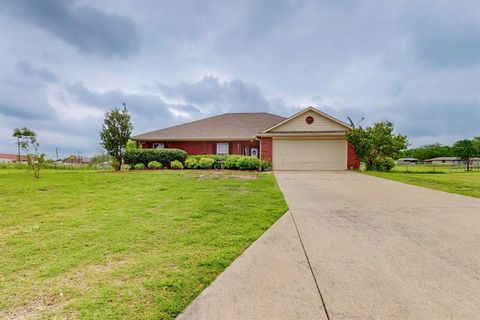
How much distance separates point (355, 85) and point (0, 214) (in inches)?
932

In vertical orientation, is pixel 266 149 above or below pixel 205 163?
above

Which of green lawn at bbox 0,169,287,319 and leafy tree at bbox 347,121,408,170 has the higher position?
leafy tree at bbox 347,121,408,170

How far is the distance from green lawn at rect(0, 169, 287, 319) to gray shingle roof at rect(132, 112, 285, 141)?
1404cm

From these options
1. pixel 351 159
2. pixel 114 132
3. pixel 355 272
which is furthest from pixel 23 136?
pixel 351 159

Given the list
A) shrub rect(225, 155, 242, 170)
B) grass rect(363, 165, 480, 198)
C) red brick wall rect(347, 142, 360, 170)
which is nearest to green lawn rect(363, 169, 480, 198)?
grass rect(363, 165, 480, 198)

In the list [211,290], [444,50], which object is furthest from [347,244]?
[444,50]

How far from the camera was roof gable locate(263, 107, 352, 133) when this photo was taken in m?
17.9

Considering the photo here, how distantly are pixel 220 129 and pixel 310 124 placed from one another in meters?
7.74

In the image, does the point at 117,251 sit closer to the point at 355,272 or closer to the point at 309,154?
the point at 355,272

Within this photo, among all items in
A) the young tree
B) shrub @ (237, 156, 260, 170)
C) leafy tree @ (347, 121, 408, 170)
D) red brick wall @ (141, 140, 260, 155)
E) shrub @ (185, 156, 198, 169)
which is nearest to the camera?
shrub @ (237, 156, 260, 170)

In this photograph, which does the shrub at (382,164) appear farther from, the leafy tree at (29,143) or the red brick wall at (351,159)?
the leafy tree at (29,143)

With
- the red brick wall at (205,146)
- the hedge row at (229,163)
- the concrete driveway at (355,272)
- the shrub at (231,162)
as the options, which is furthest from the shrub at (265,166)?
the concrete driveway at (355,272)

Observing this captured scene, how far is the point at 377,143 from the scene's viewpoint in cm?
1647

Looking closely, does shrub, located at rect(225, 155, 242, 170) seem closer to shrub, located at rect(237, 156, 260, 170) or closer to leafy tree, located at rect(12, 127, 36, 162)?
shrub, located at rect(237, 156, 260, 170)
